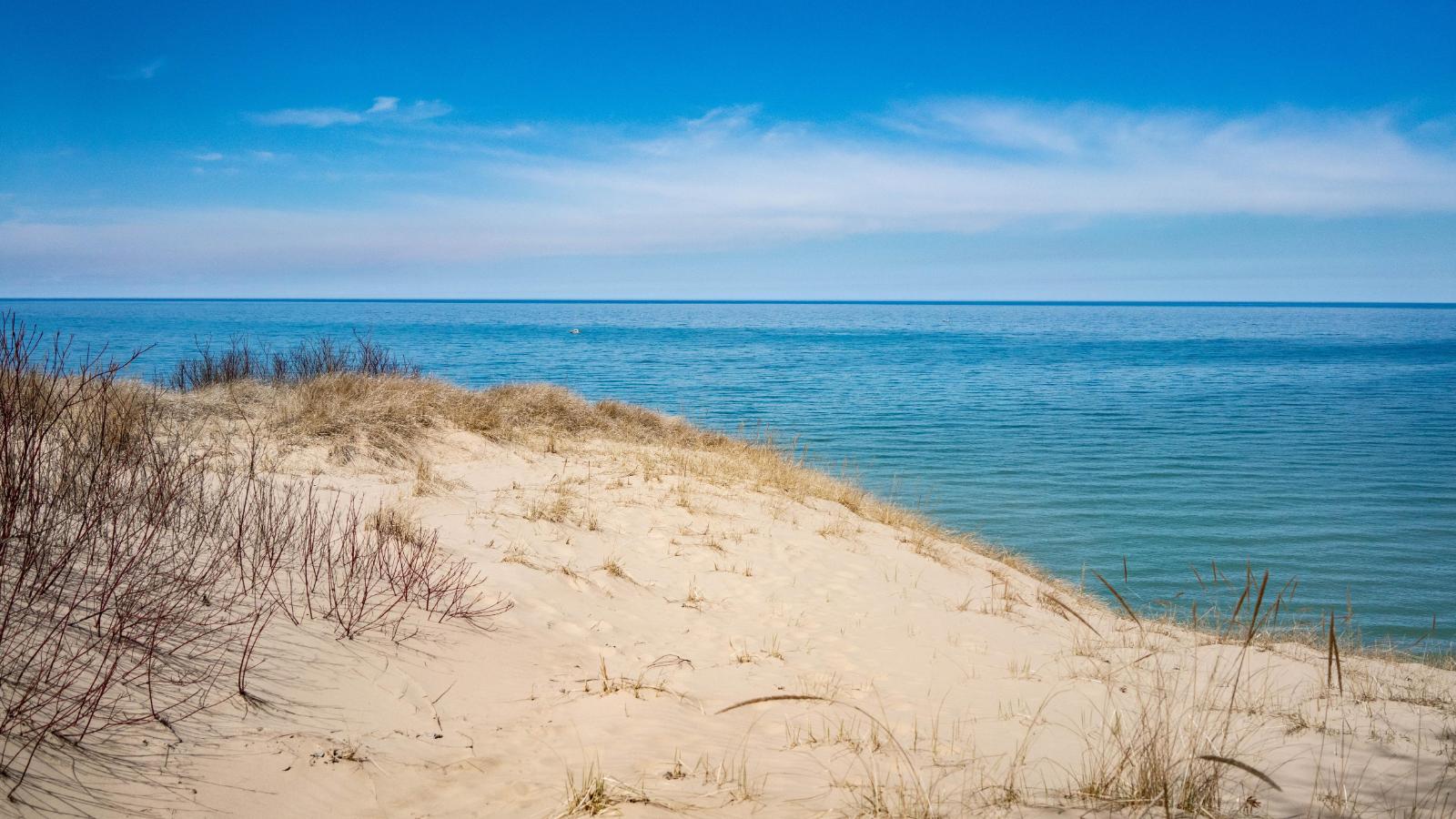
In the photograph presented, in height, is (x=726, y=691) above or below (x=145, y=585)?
below

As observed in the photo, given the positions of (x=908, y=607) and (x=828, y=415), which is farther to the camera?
(x=828, y=415)

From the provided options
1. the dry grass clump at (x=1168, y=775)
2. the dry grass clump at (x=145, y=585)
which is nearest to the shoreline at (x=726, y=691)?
the dry grass clump at (x=1168, y=775)

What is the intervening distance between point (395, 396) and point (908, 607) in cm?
1012

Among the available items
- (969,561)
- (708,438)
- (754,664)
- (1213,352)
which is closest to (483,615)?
(754,664)

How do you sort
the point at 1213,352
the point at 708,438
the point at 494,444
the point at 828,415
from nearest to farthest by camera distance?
the point at 494,444 < the point at 708,438 < the point at 828,415 < the point at 1213,352

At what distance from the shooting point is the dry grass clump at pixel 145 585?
3635mm

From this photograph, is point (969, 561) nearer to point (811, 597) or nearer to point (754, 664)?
point (811, 597)

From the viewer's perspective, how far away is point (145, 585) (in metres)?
4.97

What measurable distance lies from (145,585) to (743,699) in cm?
415

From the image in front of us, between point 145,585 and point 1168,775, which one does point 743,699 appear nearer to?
point 1168,775

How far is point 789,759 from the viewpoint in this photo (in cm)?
433

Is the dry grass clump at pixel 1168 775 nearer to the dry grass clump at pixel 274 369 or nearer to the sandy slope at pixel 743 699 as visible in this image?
the sandy slope at pixel 743 699

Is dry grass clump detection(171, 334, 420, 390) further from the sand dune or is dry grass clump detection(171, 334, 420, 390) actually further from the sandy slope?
the sandy slope

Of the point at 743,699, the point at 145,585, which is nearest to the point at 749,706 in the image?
the point at 743,699
